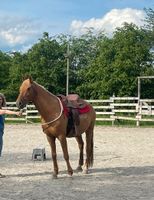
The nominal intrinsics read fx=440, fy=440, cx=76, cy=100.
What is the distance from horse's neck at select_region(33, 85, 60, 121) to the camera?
834 centimetres

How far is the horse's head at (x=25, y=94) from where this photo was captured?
8027 millimetres

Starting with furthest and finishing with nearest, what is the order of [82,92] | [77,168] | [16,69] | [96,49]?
[96,49] → [16,69] → [82,92] → [77,168]

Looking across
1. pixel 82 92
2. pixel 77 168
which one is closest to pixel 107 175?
pixel 77 168

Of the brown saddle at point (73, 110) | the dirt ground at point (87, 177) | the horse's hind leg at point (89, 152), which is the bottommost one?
the dirt ground at point (87, 177)

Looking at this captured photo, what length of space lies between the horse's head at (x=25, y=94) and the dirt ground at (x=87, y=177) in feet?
4.72

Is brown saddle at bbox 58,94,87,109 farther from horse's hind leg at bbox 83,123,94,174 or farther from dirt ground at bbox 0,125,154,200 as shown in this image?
dirt ground at bbox 0,125,154,200

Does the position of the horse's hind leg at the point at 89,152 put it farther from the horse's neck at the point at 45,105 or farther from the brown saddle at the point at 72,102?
the horse's neck at the point at 45,105

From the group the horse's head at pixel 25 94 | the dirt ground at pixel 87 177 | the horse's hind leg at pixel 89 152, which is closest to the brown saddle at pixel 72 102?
the horse's hind leg at pixel 89 152

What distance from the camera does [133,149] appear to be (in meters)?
12.7

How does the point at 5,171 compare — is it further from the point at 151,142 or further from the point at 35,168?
the point at 151,142

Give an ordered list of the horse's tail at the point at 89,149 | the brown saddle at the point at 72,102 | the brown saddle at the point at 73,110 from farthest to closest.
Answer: the horse's tail at the point at 89,149 < the brown saddle at the point at 72,102 < the brown saddle at the point at 73,110

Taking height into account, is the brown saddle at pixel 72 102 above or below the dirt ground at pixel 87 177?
above

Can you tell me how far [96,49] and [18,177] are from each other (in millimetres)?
37934

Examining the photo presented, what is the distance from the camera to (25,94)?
26.5 ft
